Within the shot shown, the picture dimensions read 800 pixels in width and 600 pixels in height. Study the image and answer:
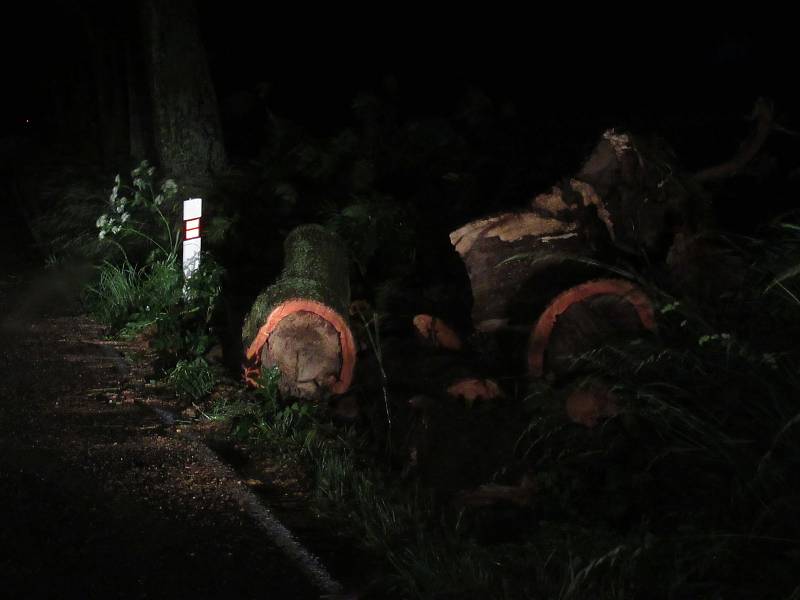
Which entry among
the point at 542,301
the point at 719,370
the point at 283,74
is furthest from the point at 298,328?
the point at 283,74

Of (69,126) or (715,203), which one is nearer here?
(715,203)

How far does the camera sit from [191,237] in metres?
9.09

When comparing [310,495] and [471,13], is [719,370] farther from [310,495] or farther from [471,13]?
[471,13]

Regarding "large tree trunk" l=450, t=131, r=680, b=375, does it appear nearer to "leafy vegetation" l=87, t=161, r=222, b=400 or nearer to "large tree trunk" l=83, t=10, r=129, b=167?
"leafy vegetation" l=87, t=161, r=222, b=400

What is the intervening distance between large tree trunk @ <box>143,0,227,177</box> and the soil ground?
588 cm

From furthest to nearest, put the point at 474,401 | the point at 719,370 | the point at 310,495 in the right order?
1. the point at 474,401
2. the point at 310,495
3. the point at 719,370

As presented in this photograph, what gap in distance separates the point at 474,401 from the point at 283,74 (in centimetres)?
1593

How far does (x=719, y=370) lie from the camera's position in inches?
200

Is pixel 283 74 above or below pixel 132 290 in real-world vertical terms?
above

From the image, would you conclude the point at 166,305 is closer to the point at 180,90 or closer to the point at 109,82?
the point at 180,90

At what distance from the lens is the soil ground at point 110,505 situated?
4.24 m

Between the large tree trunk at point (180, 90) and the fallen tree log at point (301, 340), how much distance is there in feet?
20.7

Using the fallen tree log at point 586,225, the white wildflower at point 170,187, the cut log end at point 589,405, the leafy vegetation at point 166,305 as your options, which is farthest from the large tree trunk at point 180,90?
the cut log end at point 589,405

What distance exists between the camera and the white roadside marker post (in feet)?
29.7
